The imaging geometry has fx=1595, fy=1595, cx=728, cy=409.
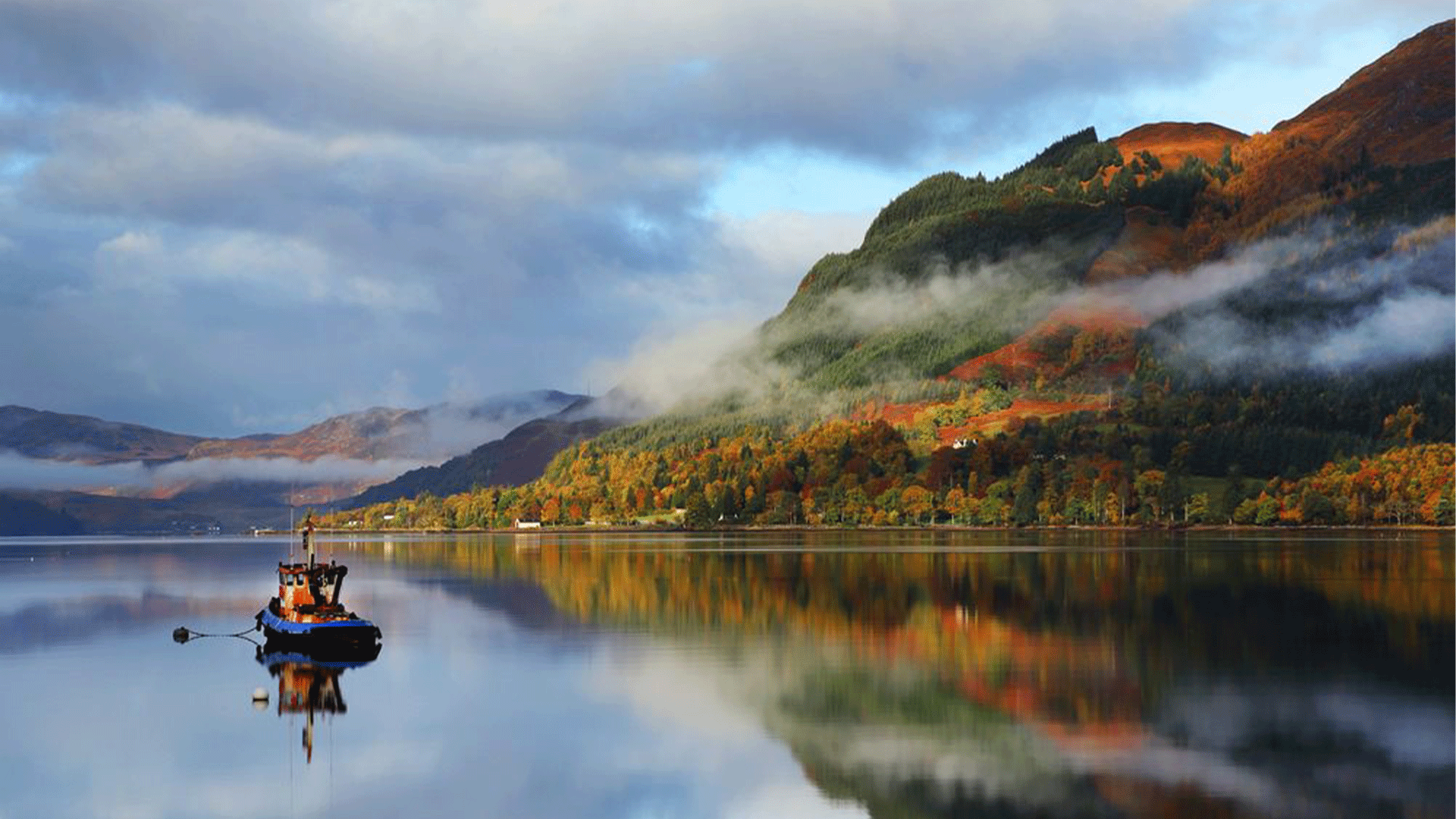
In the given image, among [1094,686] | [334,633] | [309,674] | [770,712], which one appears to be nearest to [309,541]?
[334,633]

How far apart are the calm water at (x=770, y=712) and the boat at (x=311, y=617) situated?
2.09 meters

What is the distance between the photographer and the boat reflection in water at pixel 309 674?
7806cm

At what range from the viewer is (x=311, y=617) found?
3903 inches

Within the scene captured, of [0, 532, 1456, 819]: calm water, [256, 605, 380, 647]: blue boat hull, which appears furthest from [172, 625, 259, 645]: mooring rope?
[256, 605, 380, 647]: blue boat hull

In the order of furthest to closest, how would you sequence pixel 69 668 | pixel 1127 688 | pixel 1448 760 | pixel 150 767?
pixel 69 668 → pixel 1127 688 → pixel 150 767 → pixel 1448 760

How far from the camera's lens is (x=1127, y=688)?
253 ft

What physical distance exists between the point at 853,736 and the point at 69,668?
181 feet

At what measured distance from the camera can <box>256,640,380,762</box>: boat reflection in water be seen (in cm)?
7806

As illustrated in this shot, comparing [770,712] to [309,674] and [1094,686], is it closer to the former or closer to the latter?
[1094,686]

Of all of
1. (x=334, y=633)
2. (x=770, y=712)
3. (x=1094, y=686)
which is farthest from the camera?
(x=334, y=633)

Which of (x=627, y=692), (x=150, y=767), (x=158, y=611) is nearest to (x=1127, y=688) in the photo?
(x=627, y=692)

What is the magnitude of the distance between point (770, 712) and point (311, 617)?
37.8 metres

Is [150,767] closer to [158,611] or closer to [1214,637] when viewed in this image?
[1214,637]

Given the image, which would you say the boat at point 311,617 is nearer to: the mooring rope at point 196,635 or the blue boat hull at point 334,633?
the blue boat hull at point 334,633
